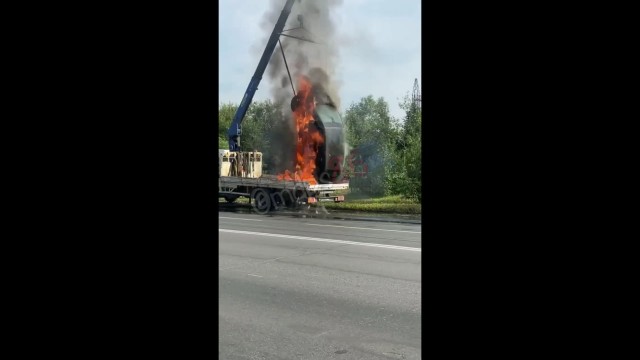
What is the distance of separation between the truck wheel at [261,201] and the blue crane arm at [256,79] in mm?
1992

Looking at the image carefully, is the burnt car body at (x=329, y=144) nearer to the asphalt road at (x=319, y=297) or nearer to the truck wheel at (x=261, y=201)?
the truck wheel at (x=261, y=201)

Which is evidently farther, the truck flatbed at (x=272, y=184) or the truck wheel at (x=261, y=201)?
the truck wheel at (x=261, y=201)

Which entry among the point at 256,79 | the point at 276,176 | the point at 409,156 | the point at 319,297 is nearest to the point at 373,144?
the point at 409,156

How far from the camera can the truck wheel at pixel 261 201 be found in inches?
766

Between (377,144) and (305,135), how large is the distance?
4441mm

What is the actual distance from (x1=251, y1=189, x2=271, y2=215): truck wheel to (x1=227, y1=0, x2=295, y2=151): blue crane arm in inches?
78.4

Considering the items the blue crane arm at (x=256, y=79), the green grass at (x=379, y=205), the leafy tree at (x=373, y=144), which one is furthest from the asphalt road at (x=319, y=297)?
the leafy tree at (x=373, y=144)

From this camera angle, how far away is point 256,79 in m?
18.9

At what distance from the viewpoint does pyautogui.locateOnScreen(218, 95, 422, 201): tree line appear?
2039cm

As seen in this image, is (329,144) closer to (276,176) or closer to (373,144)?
(276,176)
